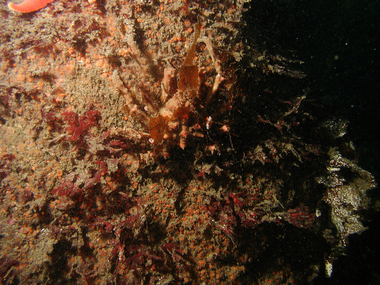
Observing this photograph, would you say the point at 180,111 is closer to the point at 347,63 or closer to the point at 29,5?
the point at 29,5

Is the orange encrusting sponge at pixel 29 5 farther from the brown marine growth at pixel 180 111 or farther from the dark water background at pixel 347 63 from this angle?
the dark water background at pixel 347 63

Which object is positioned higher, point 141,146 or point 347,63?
point 347,63

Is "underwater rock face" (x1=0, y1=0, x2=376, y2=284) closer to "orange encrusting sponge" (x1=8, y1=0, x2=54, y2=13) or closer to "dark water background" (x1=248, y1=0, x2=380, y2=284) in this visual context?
"orange encrusting sponge" (x1=8, y1=0, x2=54, y2=13)

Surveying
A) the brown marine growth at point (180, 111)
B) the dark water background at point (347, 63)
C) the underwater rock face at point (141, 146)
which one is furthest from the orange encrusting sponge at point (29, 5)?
the dark water background at point (347, 63)

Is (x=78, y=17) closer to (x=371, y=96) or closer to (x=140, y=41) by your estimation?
(x=140, y=41)

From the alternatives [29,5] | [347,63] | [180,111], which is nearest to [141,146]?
[180,111]

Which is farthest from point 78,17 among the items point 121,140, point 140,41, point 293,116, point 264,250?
point 264,250
